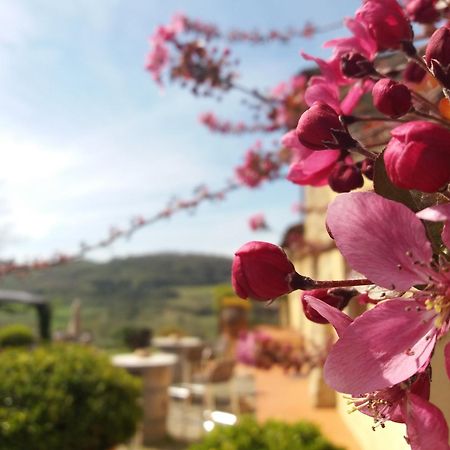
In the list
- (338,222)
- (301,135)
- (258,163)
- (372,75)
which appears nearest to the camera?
(338,222)

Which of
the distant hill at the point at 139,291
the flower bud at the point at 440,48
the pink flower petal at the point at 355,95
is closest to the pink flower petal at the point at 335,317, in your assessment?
the flower bud at the point at 440,48

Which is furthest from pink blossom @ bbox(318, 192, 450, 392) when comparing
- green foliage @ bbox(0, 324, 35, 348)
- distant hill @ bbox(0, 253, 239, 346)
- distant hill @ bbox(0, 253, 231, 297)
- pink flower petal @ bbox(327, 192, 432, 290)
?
distant hill @ bbox(0, 253, 231, 297)

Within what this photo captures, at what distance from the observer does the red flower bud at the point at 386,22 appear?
62 centimetres

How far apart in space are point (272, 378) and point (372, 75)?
23.2 feet

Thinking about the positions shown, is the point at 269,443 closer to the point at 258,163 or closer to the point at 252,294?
the point at 258,163

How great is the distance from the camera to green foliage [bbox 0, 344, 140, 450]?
203 inches

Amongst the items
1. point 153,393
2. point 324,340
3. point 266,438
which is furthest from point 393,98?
point 153,393

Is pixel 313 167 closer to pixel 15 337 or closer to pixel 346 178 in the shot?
pixel 346 178

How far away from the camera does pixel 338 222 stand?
406 millimetres

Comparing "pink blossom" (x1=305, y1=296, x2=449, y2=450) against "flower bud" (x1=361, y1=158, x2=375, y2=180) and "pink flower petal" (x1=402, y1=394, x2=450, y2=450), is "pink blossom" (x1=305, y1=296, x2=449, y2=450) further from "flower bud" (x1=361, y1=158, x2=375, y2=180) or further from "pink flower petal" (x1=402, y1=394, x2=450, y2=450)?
"flower bud" (x1=361, y1=158, x2=375, y2=180)

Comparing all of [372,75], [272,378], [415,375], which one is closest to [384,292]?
[415,375]

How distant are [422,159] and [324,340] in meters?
4.91

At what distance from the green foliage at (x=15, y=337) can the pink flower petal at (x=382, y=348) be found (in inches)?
527

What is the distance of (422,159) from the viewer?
0.39 m
